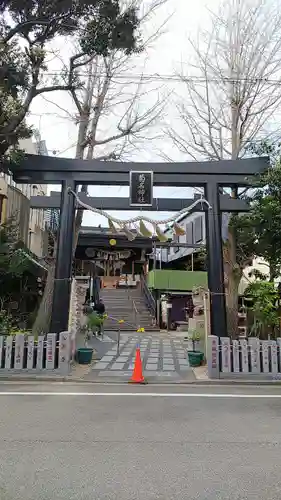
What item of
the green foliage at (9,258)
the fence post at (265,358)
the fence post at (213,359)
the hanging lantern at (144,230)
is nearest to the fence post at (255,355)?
the fence post at (265,358)

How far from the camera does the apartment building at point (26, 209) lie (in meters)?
18.1

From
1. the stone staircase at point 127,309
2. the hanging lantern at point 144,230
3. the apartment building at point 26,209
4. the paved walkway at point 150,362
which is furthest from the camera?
the stone staircase at point 127,309

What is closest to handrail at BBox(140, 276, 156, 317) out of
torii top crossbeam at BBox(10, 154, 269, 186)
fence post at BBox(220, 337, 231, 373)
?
torii top crossbeam at BBox(10, 154, 269, 186)

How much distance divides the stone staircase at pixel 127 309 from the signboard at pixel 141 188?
14847mm

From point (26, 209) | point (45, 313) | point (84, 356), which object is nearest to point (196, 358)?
point (84, 356)

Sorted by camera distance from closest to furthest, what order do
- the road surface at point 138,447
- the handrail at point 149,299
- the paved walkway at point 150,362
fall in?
the road surface at point 138,447 → the paved walkway at point 150,362 → the handrail at point 149,299

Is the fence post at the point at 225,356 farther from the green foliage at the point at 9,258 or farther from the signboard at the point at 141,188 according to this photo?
the green foliage at the point at 9,258

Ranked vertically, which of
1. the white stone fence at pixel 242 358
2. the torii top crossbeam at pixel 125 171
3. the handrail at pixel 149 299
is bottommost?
the white stone fence at pixel 242 358

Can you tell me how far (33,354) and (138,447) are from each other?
6.02 meters

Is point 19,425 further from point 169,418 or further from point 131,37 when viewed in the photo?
point 131,37

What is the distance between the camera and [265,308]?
1245 cm

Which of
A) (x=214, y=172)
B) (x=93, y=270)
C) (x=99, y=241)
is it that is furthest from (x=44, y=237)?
(x=214, y=172)

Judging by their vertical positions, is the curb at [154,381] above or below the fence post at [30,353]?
below

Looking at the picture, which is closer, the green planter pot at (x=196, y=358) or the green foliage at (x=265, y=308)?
the green planter pot at (x=196, y=358)
